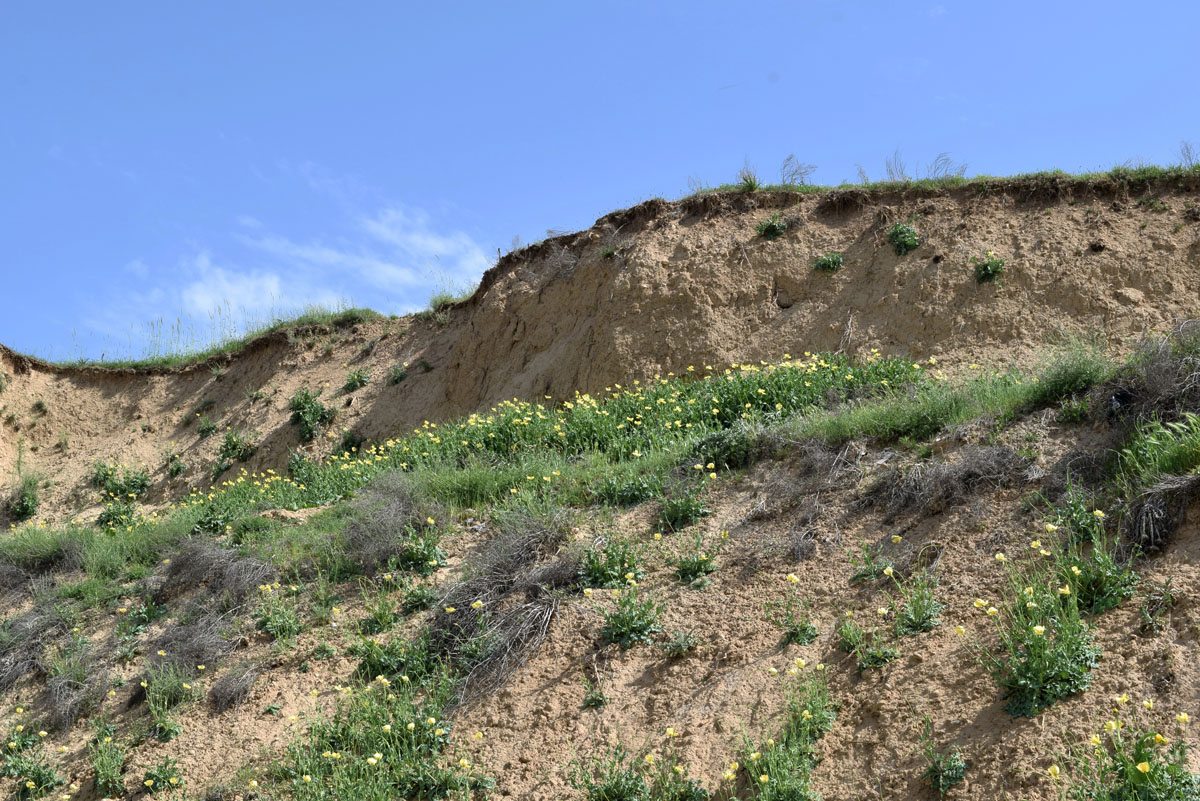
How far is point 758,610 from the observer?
271 inches

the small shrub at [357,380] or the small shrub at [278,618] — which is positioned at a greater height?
the small shrub at [357,380]

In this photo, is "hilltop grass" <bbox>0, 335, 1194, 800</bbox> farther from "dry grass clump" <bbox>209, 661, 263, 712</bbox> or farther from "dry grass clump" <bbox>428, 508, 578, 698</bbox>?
"dry grass clump" <bbox>209, 661, 263, 712</bbox>

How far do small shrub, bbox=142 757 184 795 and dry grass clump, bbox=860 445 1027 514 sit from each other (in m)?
5.00

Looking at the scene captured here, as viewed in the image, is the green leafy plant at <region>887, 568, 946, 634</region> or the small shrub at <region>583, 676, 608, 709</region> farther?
the small shrub at <region>583, 676, 608, 709</region>

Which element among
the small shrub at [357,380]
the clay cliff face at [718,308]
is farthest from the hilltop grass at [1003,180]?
the small shrub at [357,380]

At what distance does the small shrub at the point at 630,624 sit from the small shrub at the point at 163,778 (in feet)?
9.47

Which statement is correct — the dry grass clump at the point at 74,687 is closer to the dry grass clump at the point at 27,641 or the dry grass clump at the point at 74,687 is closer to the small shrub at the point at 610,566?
the dry grass clump at the point at 27,641

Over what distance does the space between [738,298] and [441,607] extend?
8584mm

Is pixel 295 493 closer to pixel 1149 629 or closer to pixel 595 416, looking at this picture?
pixel 595 416

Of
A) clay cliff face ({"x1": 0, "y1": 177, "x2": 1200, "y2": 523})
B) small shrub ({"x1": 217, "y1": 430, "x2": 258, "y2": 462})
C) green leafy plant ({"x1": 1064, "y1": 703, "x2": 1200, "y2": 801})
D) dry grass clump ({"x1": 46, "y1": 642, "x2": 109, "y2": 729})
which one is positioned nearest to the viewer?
green leafy plant ({"x1": 1064, "y1": 703, "x2": 1200, "y2": 801})

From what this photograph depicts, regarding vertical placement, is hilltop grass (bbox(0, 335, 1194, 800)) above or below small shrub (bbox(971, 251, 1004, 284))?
below

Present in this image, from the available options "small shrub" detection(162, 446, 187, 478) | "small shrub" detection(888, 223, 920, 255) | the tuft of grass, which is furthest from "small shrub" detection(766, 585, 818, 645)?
"small shrub" detection(162, 446, 187, 478)

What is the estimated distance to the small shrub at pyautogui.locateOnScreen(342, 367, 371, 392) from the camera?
1828cm

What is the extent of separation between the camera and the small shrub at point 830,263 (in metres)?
14.9
